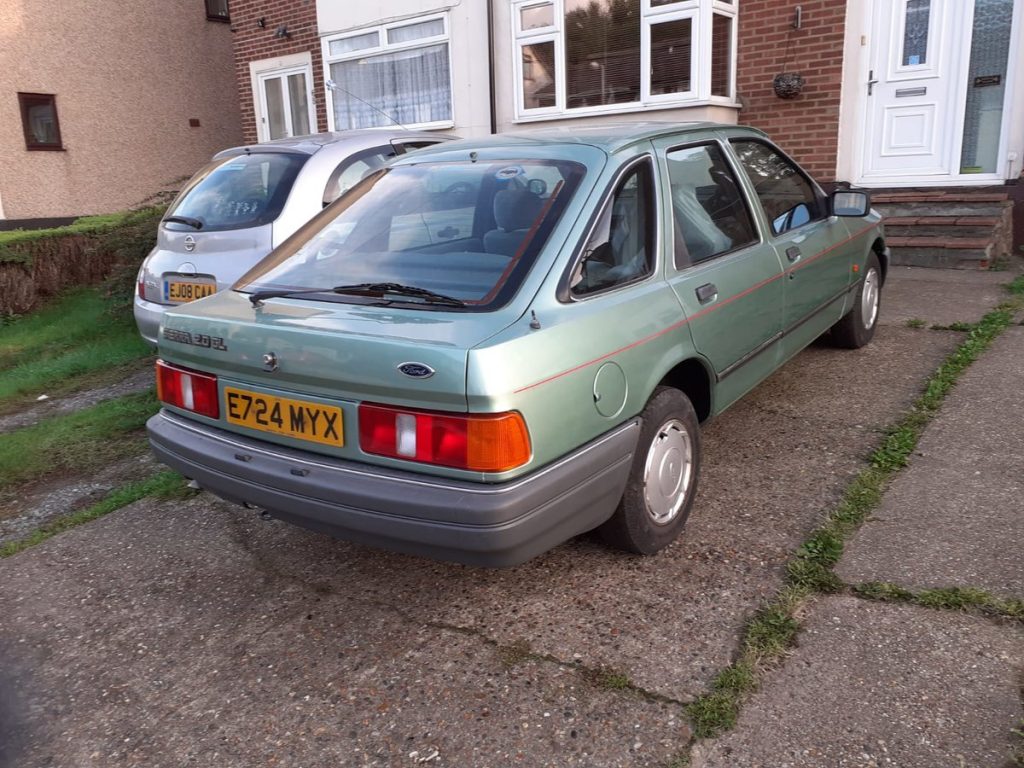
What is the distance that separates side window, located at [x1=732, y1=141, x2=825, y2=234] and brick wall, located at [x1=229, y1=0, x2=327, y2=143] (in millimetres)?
9698

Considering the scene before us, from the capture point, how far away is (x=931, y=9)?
27.6ft

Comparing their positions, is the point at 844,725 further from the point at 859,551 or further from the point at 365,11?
the point at 365,11

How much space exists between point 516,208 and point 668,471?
44.9 inches

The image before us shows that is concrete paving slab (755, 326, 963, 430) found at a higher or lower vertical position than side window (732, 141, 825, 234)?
lower

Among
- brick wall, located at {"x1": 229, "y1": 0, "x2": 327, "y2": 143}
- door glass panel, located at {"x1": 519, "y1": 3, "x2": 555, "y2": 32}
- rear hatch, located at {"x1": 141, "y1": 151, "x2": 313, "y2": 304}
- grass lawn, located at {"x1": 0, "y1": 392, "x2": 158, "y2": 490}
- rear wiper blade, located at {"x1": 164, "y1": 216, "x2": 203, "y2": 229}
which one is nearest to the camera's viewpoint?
grass lawn, located at {"x1": 0, "y1": 392, "x2": 158, "y2": 490}

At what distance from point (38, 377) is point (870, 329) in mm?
6187

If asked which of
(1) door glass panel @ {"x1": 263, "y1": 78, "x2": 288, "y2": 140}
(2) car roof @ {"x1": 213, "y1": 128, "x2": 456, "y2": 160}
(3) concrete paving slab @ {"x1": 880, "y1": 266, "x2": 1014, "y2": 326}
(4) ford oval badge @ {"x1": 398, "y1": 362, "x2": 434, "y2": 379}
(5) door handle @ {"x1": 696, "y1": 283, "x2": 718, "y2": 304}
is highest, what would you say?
(1) door glass panel @ {"x1": 263, "y1": 78, "x2": 288, "y2": 140}

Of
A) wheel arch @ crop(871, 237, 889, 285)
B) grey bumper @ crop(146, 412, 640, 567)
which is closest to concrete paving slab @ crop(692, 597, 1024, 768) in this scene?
grey bumper @ crop(146, 412, 640, 567)

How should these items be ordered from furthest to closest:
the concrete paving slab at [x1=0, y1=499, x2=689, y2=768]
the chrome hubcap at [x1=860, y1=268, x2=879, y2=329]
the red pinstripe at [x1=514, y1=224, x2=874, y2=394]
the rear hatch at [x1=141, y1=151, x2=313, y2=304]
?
the chrome hubcap at [x1=860, y1=268, x2=879, y2=329] → the rear hatch at [x1=141, y1=151, x2=313, y2=304] → the red pinstripe at [x1=514, y1=224, x2=874, y2=394] → the concrete paving slab at [x1=0, y1=499, x2=689, y2=768]

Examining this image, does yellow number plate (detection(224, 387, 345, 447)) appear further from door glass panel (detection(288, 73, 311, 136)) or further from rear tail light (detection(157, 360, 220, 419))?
door glass panel (detection(288, 73, 311, 136))

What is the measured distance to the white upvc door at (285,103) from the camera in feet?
43.5

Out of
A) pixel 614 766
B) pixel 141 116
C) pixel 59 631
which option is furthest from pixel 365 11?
pixel 614 766

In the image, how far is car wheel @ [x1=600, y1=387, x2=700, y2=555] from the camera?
305 cm

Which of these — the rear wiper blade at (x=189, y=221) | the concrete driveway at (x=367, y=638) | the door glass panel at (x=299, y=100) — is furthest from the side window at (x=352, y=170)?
the door glass panel at (x=299, y=100)
